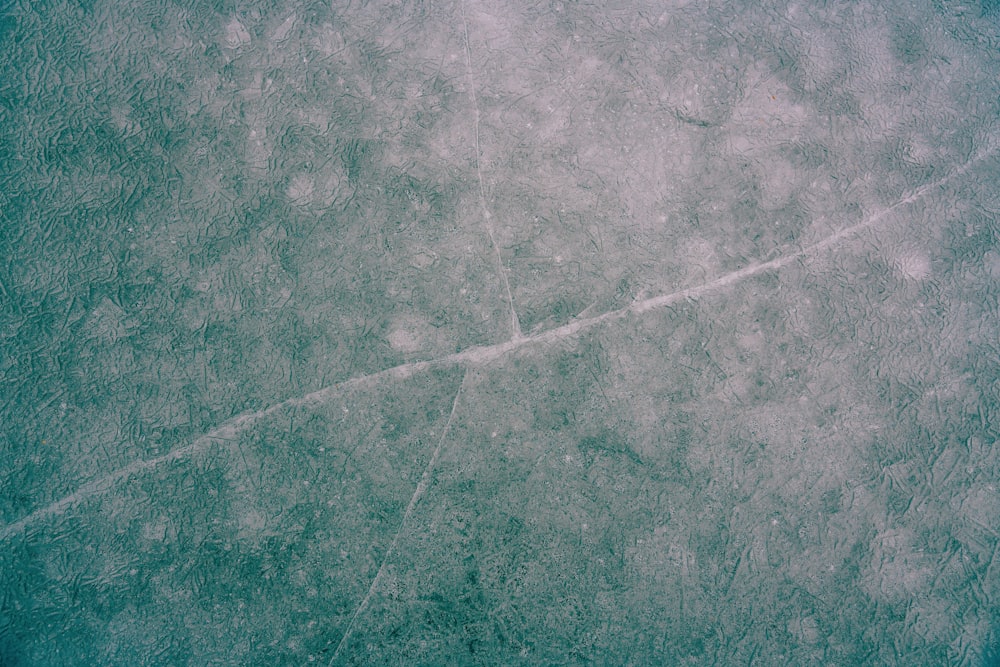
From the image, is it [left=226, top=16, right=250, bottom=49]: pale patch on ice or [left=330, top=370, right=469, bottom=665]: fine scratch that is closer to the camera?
[left=330, top=370, right=469, bottom=665]: fine scratch

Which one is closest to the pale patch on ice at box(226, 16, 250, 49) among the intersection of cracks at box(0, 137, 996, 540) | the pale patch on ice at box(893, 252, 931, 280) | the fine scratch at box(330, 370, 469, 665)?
the intersection of cracks at box(0, 137, 996, 540)

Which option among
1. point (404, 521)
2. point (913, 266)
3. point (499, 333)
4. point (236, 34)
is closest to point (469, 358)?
point (499, 333)

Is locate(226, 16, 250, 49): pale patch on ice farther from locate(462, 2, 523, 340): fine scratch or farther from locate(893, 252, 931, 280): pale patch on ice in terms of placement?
locate(893, 252, 931, 280): pale patch on ice

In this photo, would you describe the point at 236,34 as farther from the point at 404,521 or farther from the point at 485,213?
the point at 404,521

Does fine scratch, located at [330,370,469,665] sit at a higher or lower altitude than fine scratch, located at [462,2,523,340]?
lower

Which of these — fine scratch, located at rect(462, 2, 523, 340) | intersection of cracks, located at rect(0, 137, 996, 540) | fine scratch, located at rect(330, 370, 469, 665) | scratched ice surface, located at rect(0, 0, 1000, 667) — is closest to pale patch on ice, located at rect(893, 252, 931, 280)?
scratched ice surface, located at rect(0, 0, 1000, 667)

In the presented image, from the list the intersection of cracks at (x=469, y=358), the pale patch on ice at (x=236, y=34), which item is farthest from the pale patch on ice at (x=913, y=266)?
the pale patch on ice at (x=236, y=34)

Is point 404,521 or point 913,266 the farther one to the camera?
point 913,266
